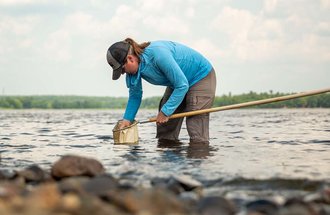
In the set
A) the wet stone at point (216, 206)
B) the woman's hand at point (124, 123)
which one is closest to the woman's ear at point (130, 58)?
the woman's hand at point (124, 123)

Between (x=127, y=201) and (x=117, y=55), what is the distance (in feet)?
13.2

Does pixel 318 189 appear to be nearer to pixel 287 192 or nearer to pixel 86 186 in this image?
pixel 287 192

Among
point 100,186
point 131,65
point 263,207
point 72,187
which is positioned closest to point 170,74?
point 131,65

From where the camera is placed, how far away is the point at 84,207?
313cm

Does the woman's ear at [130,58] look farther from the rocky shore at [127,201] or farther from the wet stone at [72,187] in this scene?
the wet stone at [72,187]

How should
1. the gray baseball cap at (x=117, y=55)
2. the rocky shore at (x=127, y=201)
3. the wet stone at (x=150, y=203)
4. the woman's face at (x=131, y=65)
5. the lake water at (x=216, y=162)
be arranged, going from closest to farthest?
the rocky shore at (x=127, y=201), the wet stone at (x=150, y=203), the lake water at (x=216, y=162), the gray baseball cap at (x=117, y=55), the woman's face at (x=131, y=65)

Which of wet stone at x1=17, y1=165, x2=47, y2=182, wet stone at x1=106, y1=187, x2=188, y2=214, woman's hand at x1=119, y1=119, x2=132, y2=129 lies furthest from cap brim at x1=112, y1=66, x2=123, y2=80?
wet stone at x1=106, y1=187, x2=188, y2=214

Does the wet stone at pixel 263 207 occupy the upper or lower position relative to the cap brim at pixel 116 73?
lower

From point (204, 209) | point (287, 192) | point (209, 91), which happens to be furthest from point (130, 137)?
point (204, 209)

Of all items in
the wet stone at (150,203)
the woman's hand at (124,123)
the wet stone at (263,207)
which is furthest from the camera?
the woman's hand at (124,123)

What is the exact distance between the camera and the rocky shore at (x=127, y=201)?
3.10m

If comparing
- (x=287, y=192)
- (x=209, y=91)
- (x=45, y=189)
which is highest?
(x=209, y=91)

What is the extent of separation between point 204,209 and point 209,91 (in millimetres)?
4374

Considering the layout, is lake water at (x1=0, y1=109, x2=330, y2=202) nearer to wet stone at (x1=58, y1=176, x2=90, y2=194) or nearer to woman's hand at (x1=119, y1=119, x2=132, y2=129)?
woman's hand at (x1=119, y1=119, x2=132, y2=129)
